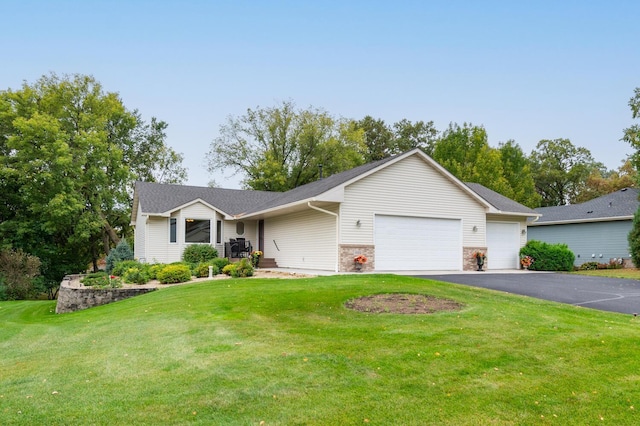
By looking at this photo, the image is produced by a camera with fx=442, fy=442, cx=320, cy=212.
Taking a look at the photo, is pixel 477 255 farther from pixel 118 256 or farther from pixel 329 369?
pixel 118 256

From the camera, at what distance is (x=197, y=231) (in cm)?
2153

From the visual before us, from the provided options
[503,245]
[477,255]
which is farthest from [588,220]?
[477,255]

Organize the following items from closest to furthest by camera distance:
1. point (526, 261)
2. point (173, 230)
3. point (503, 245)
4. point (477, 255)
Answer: point (477, 255) < point (526, 261) < point (503, 245) < point (173, 230)

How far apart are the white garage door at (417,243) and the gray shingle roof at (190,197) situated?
29.9 ft

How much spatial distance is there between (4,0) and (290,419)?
18.2 metres

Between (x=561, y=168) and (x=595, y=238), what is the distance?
78.4 feet

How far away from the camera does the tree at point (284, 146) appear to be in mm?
37625

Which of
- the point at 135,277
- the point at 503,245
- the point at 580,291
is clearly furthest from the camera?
the point at 503,245

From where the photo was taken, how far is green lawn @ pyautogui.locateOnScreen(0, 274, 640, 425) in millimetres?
3744

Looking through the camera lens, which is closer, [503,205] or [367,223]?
[367,223]

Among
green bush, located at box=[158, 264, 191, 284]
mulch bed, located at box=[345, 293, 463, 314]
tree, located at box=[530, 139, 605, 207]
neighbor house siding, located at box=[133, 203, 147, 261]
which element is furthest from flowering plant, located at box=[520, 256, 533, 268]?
tree, located at box=[530, 139, 605, 207]

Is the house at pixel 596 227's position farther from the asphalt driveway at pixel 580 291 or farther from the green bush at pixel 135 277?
the green bush at pixel 135 277

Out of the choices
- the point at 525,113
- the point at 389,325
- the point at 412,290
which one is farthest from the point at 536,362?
the point at 525,113

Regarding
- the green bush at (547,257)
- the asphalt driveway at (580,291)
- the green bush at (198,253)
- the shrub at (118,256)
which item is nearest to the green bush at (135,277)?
the green bush at (198,253)
